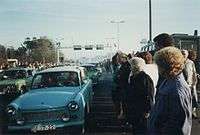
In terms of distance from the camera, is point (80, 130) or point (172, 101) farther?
point (80, 130)

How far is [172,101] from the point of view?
5184 mm

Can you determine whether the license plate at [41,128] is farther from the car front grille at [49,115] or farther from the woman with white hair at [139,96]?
the woman with white hair at [139,96]

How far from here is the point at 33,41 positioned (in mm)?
122375

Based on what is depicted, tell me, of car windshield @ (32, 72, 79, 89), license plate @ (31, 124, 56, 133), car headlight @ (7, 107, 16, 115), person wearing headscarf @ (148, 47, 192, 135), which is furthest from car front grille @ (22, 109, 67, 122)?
person wearing headscarf @ (148, 47, 192, 135)

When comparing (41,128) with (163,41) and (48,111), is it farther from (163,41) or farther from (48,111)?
(163,41)

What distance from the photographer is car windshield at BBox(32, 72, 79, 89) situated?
45.8ft

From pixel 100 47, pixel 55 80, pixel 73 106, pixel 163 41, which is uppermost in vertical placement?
pixel 163 41

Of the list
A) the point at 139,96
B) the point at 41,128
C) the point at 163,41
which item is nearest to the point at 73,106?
the point at 41,128

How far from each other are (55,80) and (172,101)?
9.14m

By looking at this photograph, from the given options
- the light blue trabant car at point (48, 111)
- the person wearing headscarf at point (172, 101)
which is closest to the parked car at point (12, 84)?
the light blue trabant car at point (48, 111)

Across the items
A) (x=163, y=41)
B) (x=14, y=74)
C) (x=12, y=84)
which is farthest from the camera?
(x=14, y=74)

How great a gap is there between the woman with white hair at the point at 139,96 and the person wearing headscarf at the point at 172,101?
301cm

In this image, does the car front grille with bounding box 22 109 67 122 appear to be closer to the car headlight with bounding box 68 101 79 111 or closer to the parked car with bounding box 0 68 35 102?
the car headlight with bounding box 68 101 79 111

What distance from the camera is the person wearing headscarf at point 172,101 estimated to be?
5.15m
